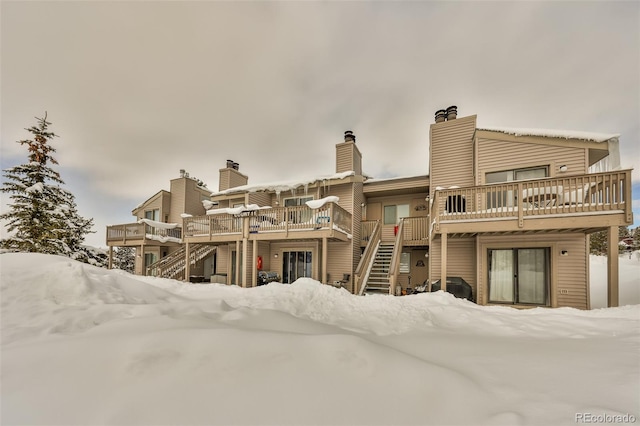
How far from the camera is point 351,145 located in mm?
13164

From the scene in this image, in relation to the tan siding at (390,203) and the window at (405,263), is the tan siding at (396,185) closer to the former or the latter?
the tan siding at (390,203)

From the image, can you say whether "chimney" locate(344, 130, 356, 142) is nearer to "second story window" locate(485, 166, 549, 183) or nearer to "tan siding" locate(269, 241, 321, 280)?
"tan siding" locate(269, 241, 321, 280)

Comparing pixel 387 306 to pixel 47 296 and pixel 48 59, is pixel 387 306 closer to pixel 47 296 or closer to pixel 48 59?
pixel 47 296

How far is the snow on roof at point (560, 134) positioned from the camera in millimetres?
7751

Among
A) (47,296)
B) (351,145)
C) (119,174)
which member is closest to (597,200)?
(351,145)

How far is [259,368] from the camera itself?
2574mm

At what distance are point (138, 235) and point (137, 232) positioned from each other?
Result: 0.29 m

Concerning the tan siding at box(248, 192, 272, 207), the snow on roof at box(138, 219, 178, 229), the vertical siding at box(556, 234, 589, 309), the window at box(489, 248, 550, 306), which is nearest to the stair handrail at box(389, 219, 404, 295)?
the window at box(489, 248, 550, 306)

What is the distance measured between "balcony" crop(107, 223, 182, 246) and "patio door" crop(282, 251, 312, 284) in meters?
8.98

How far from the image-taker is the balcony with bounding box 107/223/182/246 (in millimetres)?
15922

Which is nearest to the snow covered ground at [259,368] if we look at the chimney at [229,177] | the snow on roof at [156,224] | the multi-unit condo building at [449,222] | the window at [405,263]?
the multi-unit condo building at [449,222]

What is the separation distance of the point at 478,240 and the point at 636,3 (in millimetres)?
9042

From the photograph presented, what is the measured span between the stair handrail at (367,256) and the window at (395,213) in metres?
0.84

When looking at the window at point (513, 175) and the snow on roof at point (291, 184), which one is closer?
the window at point (513, 175)
